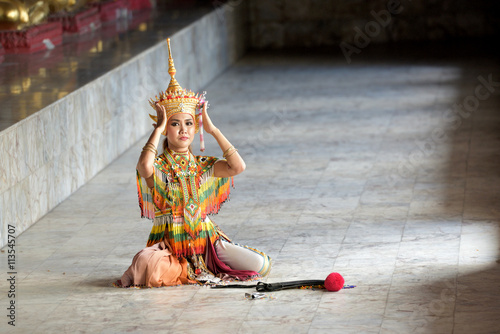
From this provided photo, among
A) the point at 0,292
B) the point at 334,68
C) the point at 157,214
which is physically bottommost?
the point at 334,68

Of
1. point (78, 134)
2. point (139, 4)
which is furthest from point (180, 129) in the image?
point (139, 4)

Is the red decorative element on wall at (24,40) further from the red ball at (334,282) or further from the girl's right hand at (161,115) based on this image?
the red ball at (334,282)

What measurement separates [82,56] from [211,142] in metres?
1.58

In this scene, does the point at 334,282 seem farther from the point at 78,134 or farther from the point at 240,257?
the point at 78,134

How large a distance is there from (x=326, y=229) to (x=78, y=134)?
7.44 ft

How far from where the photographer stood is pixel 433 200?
609cm

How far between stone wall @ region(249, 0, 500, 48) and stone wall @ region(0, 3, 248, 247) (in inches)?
169

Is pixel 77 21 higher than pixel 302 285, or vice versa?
pixel 302 285

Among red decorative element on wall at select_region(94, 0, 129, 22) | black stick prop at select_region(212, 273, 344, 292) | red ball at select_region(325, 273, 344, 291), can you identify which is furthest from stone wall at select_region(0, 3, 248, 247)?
red ball at select_region(325, 273, 344, 291)

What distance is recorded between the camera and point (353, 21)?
590 inches

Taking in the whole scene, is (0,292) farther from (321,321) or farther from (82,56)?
(82,56)

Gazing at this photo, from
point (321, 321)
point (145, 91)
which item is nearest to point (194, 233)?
point (321, 321)

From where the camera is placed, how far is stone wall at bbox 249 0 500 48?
1473 cm

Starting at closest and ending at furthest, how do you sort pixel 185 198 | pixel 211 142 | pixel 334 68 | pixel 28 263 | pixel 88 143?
pixel 185 198 → pixel 28 263 → pixel 88 143 → pixel 211 142 → pixel 334 68
